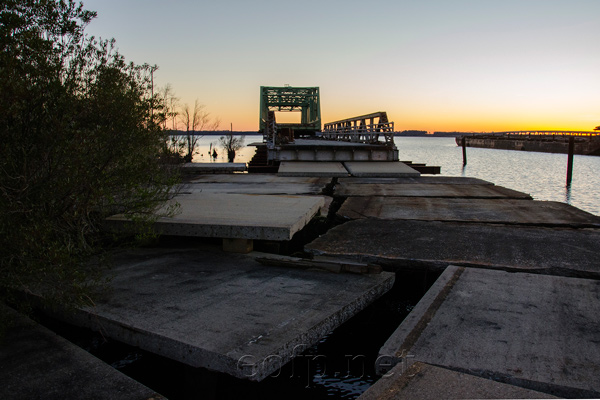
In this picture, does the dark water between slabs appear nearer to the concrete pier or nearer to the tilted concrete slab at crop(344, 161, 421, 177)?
the tilted concrete slab at crop(344, 161, 421, 177)

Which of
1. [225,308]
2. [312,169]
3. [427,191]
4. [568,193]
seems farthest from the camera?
[568,193]

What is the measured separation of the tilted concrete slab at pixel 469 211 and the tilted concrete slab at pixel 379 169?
17.4ft

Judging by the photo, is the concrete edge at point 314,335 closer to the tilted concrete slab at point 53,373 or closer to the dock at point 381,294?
the dock at point 381,294

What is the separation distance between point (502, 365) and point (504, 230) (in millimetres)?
4022

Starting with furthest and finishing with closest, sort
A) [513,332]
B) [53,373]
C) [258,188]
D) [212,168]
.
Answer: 1. [212,168]
2. [258,188]
3. [513,332]
4. [53,373]

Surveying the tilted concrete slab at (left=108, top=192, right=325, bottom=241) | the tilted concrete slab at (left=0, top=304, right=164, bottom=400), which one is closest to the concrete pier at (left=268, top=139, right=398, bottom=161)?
the tilted concrete slab at (left=108, top=192, right=325, bottom=241)

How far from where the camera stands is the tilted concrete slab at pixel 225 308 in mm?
2943

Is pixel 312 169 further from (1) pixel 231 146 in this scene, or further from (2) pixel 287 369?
(1) pixel 231 146

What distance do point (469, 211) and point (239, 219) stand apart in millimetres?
4632

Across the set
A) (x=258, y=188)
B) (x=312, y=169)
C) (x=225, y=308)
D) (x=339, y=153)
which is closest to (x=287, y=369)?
(x=225, y=308)

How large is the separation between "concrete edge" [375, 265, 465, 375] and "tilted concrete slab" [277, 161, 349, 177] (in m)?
10.8

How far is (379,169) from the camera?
53.0ft

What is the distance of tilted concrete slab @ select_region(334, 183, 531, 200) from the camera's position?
34.3 feet

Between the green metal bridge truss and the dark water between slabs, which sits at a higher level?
the green metal bridge truss
